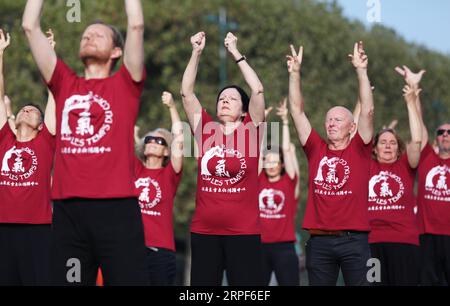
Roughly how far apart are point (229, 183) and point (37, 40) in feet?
8.64

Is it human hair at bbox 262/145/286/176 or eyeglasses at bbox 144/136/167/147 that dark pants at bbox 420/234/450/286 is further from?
eyeglasses at bbox 144/136/167/147

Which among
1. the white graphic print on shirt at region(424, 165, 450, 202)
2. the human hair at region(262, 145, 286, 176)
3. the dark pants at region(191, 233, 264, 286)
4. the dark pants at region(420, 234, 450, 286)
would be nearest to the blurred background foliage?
the human hair at region(262, 145, 286, 176)

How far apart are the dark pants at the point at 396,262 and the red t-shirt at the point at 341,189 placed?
5.08ft

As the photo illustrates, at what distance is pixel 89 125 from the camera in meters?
6.55

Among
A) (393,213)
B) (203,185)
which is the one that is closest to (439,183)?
(393,213)

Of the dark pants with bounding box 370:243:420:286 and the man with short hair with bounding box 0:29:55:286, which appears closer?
the man with short hair with bounding box 0:29:55:286

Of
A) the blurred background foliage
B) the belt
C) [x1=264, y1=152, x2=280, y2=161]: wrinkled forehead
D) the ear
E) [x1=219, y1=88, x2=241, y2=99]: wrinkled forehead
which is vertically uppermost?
the blurred background foliage

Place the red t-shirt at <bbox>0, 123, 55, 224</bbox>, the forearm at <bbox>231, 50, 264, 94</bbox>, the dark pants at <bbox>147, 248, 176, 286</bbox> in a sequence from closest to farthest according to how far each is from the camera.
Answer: the forearm at <bbox>231, 50, 264, 94</bbox> → the red t-shirt at <bbox>0, 123, 55, 224</bbox> → the dark pants at <bbox>147, 248, 176, 286</bbox>

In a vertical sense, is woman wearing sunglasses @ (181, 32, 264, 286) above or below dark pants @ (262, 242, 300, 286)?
above

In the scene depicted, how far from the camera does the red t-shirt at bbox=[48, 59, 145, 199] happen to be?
6501mm

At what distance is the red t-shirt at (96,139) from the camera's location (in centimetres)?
650

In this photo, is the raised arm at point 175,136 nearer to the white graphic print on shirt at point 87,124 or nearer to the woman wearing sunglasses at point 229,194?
the woman wearing sunglasses at point 229,194

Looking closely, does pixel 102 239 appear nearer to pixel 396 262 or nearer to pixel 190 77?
pixel 190 77

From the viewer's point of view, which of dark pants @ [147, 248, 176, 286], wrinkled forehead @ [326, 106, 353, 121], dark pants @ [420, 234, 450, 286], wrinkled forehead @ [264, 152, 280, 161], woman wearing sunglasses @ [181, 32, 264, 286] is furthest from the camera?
wrinkled forehead @ [264, 152, 280, 161]
